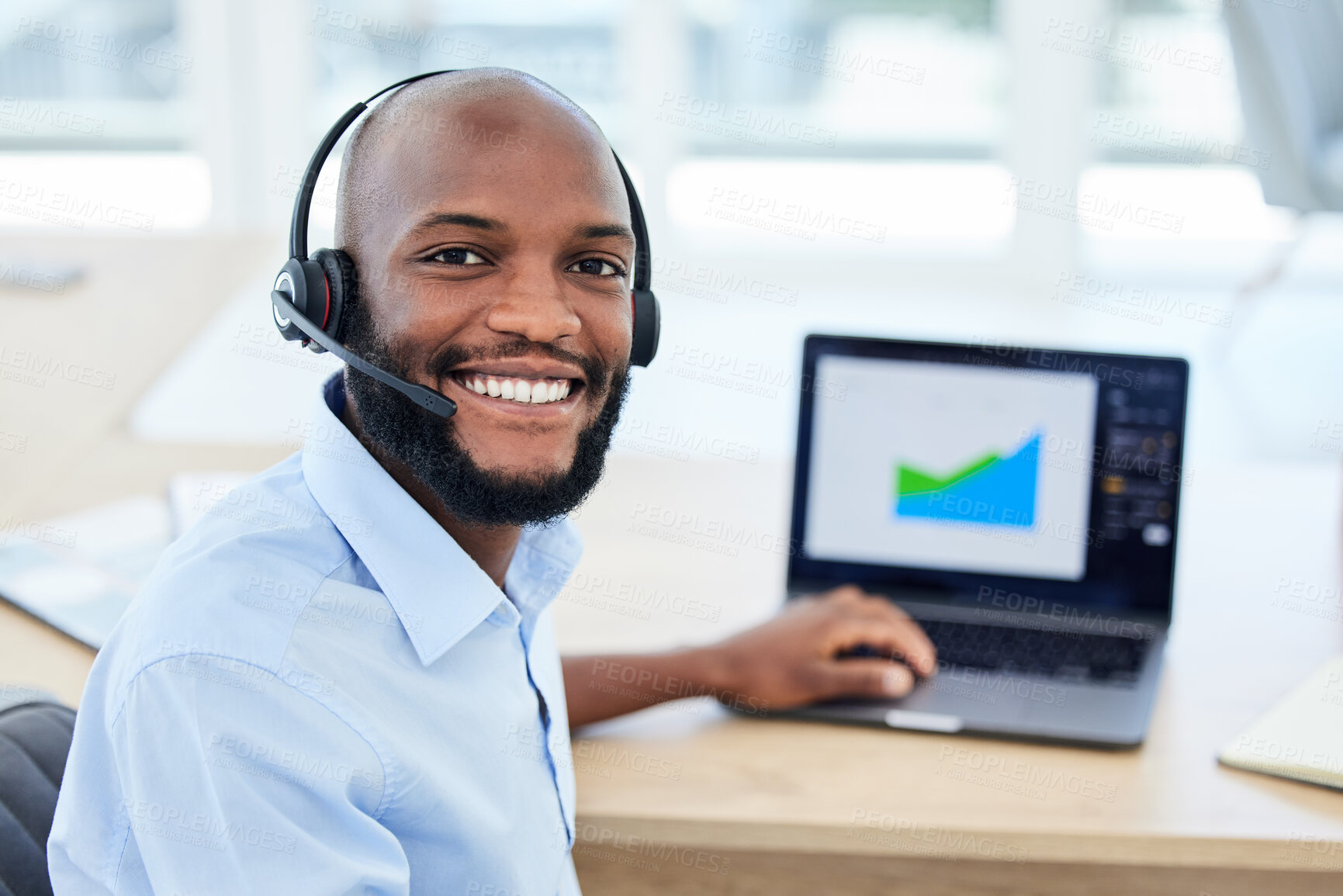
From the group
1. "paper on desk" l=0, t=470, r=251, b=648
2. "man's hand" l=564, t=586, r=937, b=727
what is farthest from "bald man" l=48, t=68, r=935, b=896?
"paper on desk" l=0, t=470, r=251, b=648

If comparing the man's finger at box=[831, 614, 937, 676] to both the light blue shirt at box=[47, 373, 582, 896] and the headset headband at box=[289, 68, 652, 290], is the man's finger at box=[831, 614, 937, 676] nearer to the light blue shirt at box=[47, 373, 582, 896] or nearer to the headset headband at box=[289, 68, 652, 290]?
the light blue shirt at box=[47, 373, 582, 896]

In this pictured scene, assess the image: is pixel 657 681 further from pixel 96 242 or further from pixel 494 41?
pixel 494 41

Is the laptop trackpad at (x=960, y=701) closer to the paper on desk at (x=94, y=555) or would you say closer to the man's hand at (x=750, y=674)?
the man's hand at (x=750, y=674)

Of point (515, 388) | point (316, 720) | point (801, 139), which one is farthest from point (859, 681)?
point (801, 139)

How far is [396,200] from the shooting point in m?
0.84

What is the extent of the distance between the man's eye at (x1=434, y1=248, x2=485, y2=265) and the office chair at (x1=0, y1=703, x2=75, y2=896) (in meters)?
0.41

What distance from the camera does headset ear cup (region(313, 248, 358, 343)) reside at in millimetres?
860

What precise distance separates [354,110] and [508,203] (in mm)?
164

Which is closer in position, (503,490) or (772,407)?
(503,490)

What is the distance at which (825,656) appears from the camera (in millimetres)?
1136

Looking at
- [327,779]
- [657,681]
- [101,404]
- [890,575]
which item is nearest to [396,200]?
[327,779]

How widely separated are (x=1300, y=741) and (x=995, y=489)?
1.30 feet

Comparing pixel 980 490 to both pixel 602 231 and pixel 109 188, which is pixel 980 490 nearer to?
pixel 602 231

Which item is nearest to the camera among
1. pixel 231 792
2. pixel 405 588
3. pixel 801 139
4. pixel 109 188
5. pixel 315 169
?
pixel 231 792
